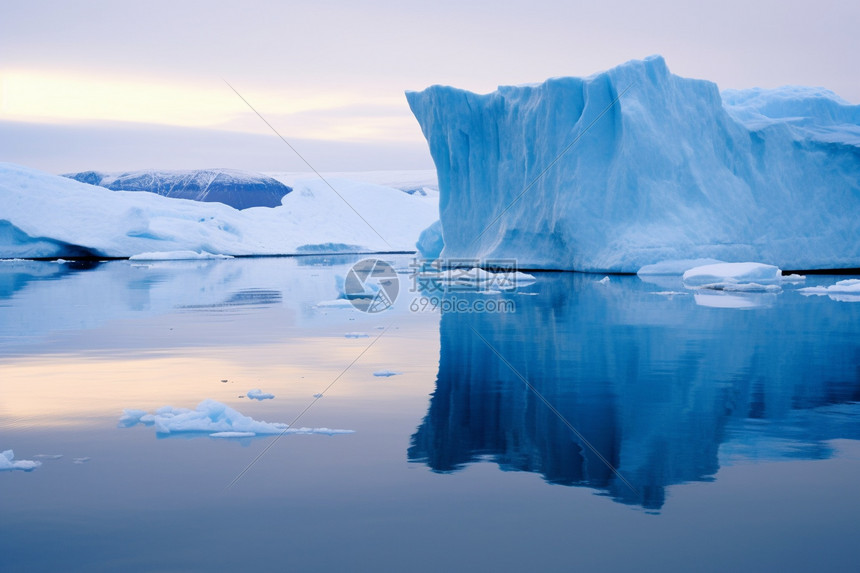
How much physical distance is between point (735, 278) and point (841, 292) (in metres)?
2.01

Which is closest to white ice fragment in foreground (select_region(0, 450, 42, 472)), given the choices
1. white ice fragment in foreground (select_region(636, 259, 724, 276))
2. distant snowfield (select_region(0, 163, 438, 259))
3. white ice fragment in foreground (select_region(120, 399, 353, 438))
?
white ice fragment in foreground (select_region(120, 399, 353, 438))

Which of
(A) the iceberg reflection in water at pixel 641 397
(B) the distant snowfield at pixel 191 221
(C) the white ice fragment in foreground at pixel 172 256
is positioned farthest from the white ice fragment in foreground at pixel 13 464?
(C) the white ice fragment in foreground at pixel 172 256

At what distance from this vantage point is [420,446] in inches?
143

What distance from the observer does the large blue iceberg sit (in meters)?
19.0

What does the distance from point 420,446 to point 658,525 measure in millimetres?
1244

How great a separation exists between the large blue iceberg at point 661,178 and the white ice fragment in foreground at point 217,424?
1563 centimetres

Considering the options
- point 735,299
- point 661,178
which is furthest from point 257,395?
point 661,178

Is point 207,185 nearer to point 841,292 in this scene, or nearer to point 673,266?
point 673,266

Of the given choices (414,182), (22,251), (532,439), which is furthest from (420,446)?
(414,182)

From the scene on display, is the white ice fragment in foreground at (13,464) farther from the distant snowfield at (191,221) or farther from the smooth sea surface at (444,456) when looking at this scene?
the distant snowfield at (191,221)

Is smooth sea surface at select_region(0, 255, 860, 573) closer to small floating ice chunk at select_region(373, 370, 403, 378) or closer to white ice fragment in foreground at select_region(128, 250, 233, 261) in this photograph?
small floating ice chunk at select_region(373, 370, 403, 378)

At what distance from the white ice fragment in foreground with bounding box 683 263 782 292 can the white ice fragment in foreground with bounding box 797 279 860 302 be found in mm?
894

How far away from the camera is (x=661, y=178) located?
19.3 metres

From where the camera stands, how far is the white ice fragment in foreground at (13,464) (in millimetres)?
3261
